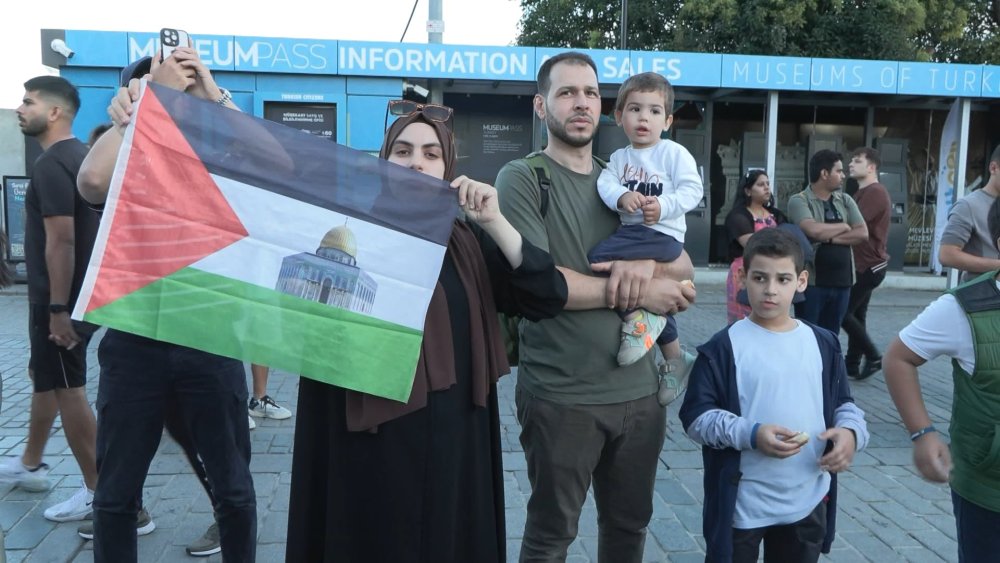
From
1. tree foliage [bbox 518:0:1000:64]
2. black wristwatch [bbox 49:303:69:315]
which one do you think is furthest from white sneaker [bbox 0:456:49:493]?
tree foliage [bbox 518:0:1000:64]

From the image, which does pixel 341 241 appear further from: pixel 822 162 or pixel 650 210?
pixel 822 162

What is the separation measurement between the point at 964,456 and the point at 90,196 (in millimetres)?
2897

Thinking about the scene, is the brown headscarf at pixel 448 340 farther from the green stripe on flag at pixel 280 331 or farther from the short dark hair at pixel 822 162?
the short dark hair at pixel 822 162

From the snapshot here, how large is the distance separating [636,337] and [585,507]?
6.31ft

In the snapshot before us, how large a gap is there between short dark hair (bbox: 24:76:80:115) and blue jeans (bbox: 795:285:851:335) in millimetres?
5355

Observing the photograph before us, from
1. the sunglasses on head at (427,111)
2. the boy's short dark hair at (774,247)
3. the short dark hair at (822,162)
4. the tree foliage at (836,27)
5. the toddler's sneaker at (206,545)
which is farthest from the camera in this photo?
the tree foliage at (836,27)

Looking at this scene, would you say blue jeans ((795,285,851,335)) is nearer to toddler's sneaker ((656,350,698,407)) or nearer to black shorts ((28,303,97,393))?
toddler's sneaker ((656,350,698,407))

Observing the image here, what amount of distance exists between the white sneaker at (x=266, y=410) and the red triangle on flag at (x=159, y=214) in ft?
12.6

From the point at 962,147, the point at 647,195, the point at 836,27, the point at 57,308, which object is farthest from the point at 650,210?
the point at 836,27

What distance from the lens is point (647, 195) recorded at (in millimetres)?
2904

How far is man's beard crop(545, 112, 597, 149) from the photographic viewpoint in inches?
103

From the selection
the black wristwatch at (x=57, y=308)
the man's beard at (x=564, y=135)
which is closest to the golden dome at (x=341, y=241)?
the man's beard at (x=564, y=135)

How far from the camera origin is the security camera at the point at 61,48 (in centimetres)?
1150

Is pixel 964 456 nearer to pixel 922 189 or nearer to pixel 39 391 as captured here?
pixel 39 391
